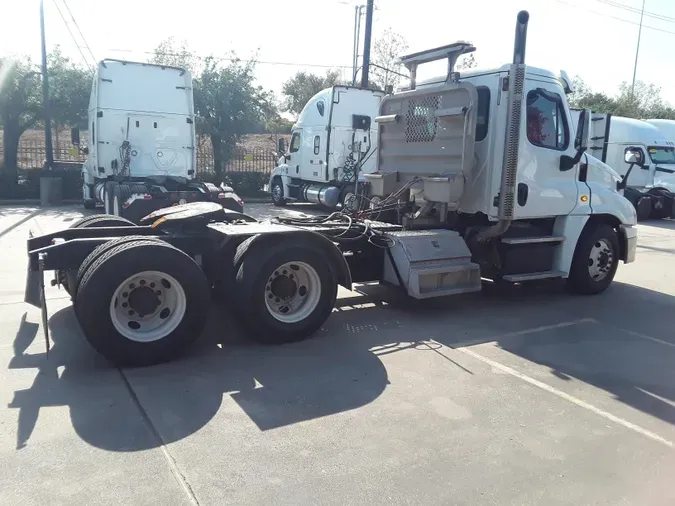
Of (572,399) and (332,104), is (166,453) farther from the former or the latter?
(332,104)

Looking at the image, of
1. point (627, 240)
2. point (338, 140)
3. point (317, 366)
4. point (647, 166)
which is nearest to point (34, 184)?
point (338, 140)

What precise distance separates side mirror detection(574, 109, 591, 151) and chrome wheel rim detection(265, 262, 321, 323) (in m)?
4.16

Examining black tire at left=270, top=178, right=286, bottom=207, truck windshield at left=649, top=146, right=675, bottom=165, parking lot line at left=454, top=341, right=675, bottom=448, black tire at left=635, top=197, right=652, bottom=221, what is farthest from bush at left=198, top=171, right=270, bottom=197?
parking lot line at left=454, top=341, right=675, bottom=448

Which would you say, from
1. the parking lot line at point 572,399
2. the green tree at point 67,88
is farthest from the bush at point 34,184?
the parking lot line at point 572,399

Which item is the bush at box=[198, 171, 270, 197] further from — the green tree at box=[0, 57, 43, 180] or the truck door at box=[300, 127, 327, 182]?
the green tree at box=[0, 57, 43, 180]

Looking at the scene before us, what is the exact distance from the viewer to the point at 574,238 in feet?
26.6

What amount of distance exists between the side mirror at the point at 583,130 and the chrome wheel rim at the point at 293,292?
13.7 feet

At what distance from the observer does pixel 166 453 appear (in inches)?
142

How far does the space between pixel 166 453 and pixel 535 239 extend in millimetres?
5779

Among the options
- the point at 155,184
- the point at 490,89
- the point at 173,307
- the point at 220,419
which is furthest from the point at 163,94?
the point at 220,419

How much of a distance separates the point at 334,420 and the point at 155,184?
11.2m

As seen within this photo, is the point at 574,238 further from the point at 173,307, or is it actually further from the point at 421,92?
the point at 173,307

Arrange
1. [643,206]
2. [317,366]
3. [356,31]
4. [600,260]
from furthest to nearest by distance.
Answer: [356,31] → [643,206] → [600,260] → [317,366]

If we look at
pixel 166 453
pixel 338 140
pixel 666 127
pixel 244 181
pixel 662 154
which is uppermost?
pixel 666 127
